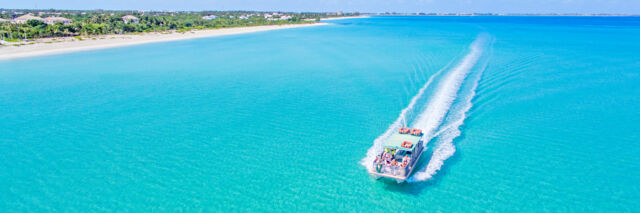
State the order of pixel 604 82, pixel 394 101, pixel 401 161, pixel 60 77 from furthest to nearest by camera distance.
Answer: pixel 60 77 < pixel 604 82 < pixel 394 101 < pixel 401 161

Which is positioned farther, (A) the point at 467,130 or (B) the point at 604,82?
(B) the point at 604,82

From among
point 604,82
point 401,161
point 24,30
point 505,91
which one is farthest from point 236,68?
point 24,30

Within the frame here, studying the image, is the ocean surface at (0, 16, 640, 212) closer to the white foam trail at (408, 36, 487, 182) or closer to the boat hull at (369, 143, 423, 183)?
the white foam trail at (408, 36, 487, 182)

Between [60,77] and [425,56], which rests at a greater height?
[425,56]

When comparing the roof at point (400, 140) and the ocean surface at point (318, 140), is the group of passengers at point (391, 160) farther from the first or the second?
the ocean surface at point (318, 140)

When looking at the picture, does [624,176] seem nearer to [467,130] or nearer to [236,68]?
[467,130]

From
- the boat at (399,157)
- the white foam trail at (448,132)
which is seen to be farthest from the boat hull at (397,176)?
the white foam trail at (448,132)

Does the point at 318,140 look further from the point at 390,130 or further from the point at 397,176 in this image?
the point at 397,176
